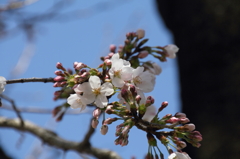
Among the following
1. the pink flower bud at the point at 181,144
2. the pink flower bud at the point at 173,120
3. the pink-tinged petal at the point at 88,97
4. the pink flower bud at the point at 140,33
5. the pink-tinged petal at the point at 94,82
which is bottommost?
the pink flower bud at the point at 181,144

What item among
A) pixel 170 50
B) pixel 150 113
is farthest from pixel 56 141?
pixel 170 50

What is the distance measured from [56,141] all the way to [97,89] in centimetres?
103

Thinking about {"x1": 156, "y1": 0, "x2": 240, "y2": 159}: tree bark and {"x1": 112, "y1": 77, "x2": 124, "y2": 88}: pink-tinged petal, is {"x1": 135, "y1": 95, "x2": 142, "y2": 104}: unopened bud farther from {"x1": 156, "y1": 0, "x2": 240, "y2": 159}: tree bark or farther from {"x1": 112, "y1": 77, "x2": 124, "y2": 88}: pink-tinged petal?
{"x1": 156, "y1": 0, "x2": 240, "y2": 159}: tree bark

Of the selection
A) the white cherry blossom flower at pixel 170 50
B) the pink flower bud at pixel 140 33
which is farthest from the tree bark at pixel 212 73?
the pink flower bud at pixel 140 33

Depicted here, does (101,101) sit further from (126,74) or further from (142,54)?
(142,54)

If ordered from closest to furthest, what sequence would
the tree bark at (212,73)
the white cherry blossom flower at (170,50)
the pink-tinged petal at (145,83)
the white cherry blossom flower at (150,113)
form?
the pink-tinged petal at (145,83), the white cherry blossom flower at (150,113), the white cherry blossom flower at (170,50), the tree bark at (212,73)

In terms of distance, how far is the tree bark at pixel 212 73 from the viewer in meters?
2.62

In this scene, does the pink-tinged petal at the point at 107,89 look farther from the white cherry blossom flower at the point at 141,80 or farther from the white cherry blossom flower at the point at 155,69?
the white cherry blossom flower at the point at 155,69

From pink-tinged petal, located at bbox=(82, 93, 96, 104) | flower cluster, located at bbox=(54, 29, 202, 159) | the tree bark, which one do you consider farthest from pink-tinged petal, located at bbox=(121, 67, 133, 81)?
the tree bark

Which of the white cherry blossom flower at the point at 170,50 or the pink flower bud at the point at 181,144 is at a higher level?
the white cherry blossom flower at the point at 170,50

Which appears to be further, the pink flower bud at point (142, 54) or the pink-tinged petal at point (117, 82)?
the pink flower bud at point (142, 54)

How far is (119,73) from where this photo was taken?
96 centimetres

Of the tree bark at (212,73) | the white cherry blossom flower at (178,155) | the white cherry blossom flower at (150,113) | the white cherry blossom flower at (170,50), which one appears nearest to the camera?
the white cherry blossom flower at (178,155)

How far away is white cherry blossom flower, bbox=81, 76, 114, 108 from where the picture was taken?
3.15ft
